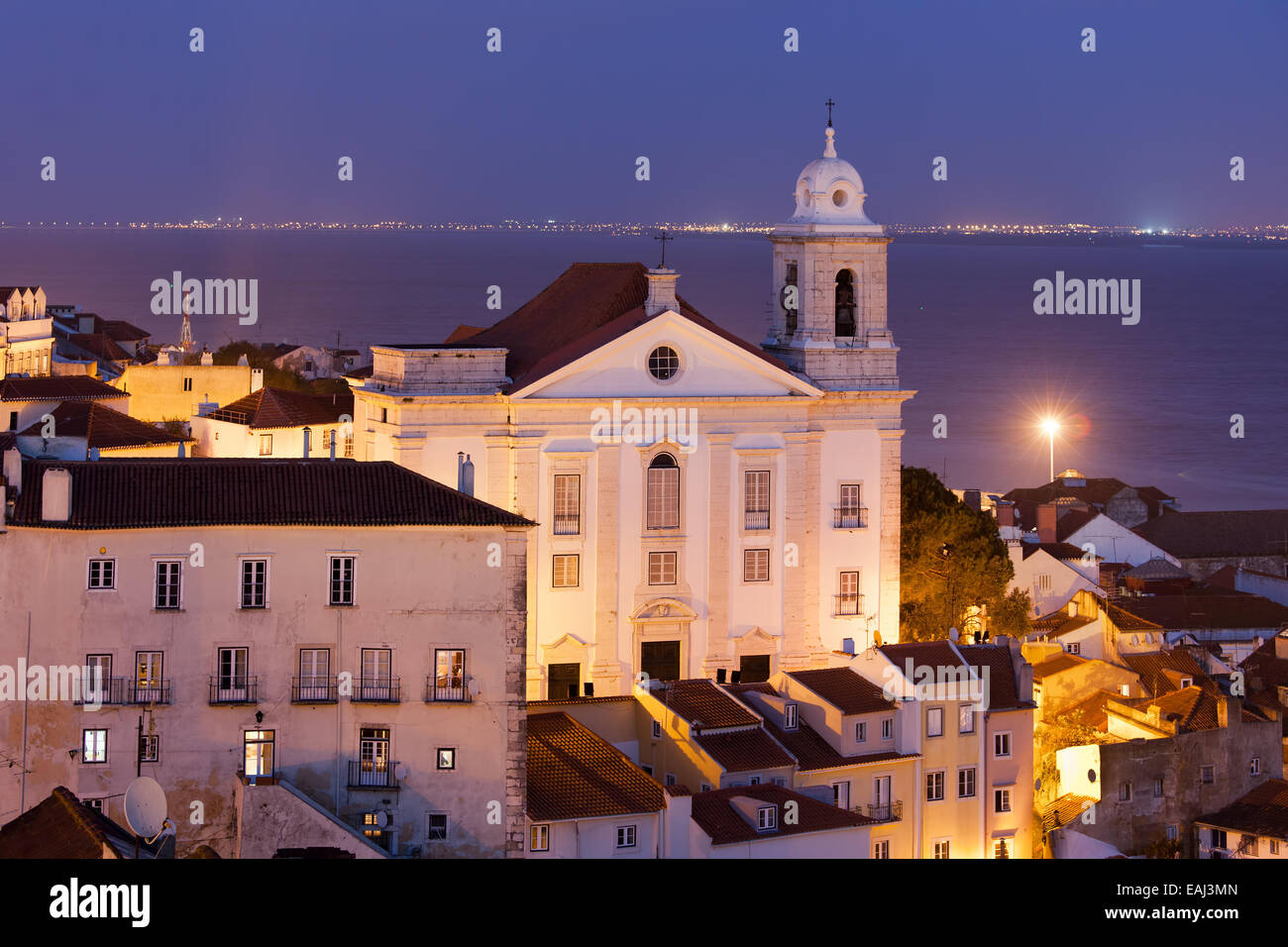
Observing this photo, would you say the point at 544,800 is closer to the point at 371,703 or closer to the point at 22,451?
the point at 371,703

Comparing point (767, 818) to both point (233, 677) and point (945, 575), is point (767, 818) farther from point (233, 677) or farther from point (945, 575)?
point (945, 575)

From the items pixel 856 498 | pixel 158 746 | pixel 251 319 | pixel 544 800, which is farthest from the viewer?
pixel 251 319

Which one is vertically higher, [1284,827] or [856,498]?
[856,498]

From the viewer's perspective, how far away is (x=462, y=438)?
36.8 m

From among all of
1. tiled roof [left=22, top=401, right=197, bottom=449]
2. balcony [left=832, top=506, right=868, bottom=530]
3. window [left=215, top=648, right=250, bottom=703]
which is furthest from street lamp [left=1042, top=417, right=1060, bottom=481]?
window [left=215, top=648, right=250, bottom=703]

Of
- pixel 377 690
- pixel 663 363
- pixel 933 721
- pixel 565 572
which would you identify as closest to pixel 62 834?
pixel 377 690

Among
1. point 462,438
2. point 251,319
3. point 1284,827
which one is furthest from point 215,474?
point 251,319

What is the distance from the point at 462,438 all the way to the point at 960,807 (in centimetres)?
1078

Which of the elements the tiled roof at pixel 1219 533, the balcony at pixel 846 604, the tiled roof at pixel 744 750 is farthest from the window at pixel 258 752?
the tiled roof at pixel 1219 533

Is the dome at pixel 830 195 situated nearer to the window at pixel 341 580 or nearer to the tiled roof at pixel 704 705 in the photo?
the tiled roof at pixel 704 705

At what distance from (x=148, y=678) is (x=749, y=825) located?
8.54 m

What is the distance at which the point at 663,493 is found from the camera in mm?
37812
